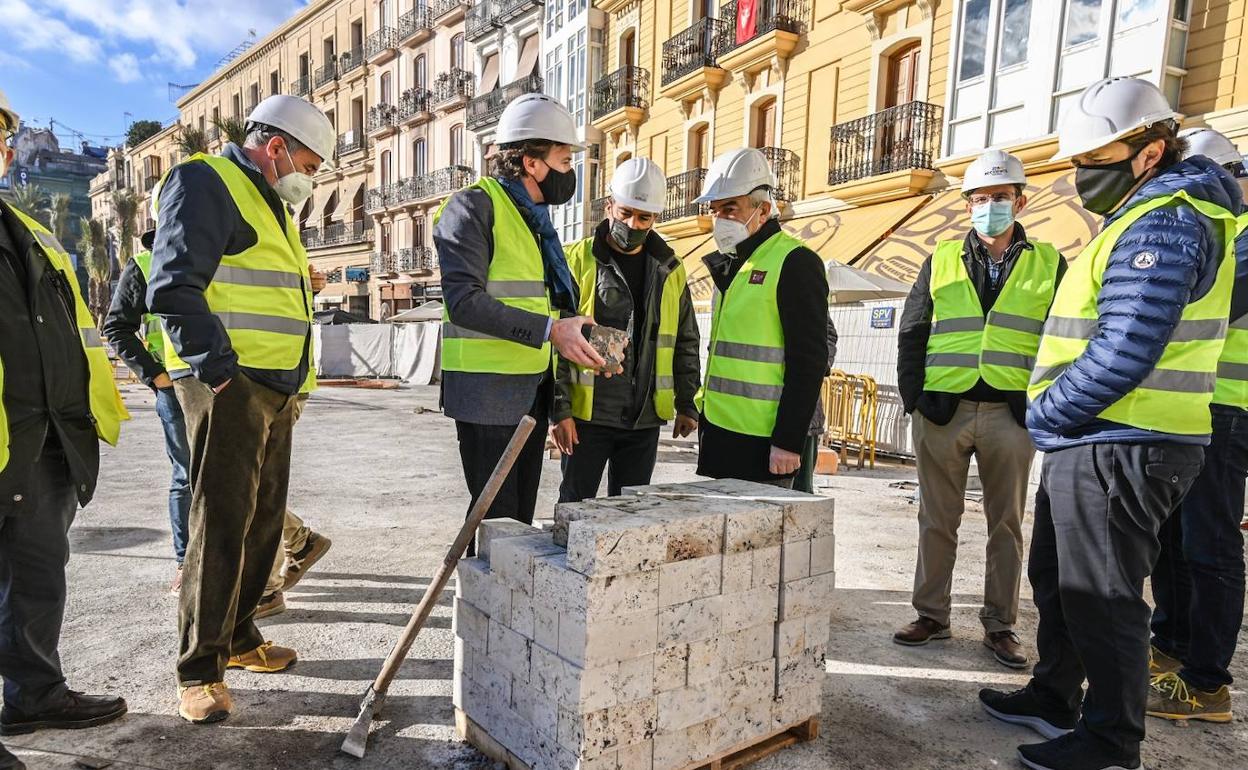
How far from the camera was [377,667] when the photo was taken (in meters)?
3.24

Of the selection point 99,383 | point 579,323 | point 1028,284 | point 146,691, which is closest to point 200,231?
point 99,383

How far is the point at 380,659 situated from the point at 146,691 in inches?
35.1

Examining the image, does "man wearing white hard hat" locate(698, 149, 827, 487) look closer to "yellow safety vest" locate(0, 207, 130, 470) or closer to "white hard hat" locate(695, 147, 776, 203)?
"white hard hat" locate(695, 147, 776, 203)

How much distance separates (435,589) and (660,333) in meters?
1.72

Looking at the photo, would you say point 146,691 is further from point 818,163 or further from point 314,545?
point 818,163

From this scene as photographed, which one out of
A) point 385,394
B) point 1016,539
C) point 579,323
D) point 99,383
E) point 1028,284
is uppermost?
point 1028,284

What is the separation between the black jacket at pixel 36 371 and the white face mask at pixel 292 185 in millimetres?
844

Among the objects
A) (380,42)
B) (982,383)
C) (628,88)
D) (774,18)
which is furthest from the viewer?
(380,42)

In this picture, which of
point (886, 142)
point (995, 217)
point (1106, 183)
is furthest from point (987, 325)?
point (886, 142)

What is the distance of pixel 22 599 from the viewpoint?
2.53 m

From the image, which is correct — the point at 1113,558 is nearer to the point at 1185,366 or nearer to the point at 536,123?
the point at 1185,366

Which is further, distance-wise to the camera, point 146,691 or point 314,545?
point 314,545

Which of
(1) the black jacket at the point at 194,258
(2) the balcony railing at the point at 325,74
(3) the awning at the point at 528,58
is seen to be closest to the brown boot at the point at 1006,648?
(1) the black jacket at the point at 194,258

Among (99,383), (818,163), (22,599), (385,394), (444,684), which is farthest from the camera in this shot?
(385,394)
